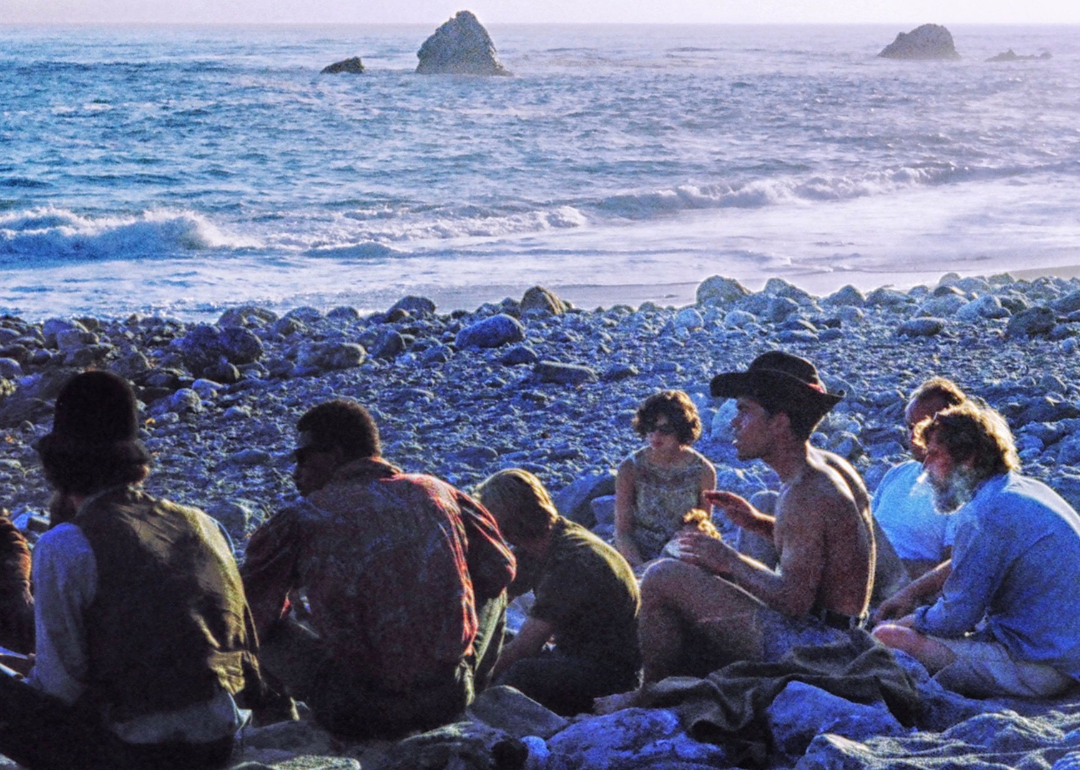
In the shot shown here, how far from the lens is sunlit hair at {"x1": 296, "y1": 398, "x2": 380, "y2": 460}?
3.88 meters

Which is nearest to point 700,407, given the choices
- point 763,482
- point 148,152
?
point 763,482

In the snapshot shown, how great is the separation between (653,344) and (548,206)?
46.7 ft

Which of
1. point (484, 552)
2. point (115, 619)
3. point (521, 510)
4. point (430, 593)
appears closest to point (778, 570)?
point (521, 510)

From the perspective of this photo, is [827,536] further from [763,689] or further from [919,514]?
[919,514]

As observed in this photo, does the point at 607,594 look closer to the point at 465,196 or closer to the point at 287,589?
the point at 287,589

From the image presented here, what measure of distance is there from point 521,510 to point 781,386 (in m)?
0.97

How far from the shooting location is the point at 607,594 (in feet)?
14.5

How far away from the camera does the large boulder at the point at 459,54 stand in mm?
60344

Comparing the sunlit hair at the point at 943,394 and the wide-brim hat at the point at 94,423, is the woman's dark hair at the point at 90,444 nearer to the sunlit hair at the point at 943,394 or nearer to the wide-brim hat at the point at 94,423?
the wide-brim hat at the point at 94,423

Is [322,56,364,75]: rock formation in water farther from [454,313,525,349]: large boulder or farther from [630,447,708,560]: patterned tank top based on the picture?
[630,447,708,560]: patterned tank top

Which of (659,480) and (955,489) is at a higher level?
(955,489)

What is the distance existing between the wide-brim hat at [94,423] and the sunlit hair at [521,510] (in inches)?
59.0

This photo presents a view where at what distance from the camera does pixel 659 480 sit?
5809mm

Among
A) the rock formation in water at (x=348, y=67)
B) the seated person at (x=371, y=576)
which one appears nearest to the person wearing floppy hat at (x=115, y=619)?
the seated person at (x=371, y=576)
